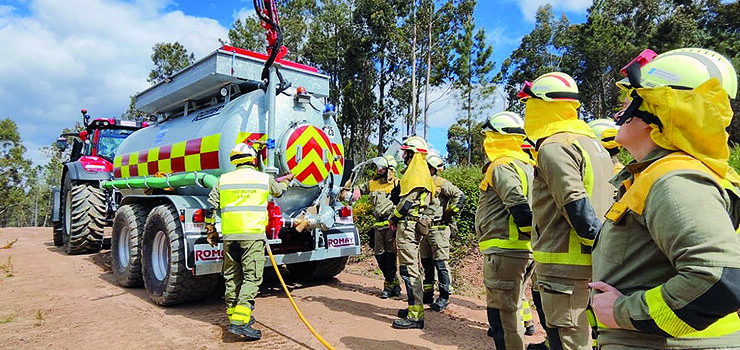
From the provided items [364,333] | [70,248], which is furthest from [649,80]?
[70,248]

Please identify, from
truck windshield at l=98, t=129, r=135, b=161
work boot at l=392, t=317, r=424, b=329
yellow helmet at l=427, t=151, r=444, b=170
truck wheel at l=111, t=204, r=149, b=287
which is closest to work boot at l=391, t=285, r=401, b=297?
work boot at l=392, t=317, r=424, b=329

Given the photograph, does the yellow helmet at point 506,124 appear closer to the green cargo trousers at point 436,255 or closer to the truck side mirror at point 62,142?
the green cargo trousers at point 436,255

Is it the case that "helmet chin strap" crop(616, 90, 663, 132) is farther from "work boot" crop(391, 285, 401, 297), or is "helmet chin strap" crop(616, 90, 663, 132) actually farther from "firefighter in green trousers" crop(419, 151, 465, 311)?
"work boot" crop(391, 285, 401, 297)

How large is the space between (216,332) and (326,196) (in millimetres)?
2283

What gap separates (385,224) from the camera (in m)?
6.70

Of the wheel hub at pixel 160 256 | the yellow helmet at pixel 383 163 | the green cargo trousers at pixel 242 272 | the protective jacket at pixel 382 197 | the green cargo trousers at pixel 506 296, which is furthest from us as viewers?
the yellow helmet at pixel 383 163

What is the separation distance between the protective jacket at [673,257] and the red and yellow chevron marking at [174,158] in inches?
192

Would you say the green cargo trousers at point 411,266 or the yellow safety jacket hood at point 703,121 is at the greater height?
the yellow safety jacket hood at point 703,121

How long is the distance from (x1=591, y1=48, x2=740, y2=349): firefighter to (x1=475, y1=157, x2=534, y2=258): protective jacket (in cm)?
171

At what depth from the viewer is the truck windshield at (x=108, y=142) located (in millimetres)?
10141

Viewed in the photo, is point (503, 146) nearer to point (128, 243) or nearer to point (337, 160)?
point (337, 160)

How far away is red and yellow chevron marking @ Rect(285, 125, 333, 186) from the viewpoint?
570 centimetres

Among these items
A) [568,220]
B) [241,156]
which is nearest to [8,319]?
[241,156]

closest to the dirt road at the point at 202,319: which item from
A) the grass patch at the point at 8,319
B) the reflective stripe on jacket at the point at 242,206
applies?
the grass patch at the point at 8,319
